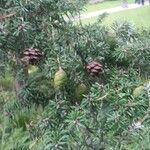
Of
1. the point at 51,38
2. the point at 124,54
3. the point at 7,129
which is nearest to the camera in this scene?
the point at 124,54

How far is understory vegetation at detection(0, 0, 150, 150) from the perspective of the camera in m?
1.90

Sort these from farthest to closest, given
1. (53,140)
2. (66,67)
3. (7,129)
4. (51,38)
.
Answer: (7,129)
(51,38)
(66,67)
(53,140)

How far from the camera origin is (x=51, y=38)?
2.53 metres

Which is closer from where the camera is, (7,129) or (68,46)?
(68,46)

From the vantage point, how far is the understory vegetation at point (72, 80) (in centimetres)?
190

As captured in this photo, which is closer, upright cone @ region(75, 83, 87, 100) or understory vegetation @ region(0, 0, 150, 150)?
understory vegetation @ region(0, 0, 150, 150)

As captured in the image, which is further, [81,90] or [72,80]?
[72,80]

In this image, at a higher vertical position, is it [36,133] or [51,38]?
[51,38]

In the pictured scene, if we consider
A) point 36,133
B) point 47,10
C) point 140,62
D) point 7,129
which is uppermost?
point 47,10

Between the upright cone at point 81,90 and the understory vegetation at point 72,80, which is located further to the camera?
the upright cone at point 81,90

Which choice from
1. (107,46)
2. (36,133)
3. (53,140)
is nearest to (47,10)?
(107,46)

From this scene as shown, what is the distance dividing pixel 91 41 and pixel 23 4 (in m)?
0.37

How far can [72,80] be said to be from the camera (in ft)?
7.48

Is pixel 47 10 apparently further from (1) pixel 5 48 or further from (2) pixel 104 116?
(2) pixel 104 116
